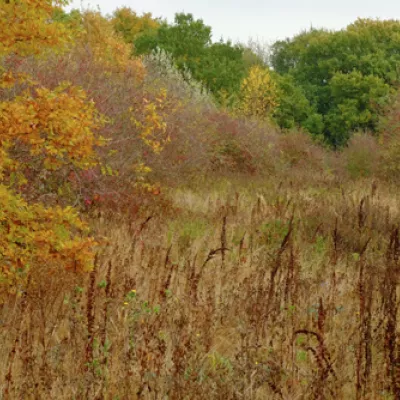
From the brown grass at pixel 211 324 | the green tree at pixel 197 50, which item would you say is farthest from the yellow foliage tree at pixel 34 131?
the green tree at pixel 197 50

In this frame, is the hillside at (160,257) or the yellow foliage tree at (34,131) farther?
the yellow foliage tree at (34,131)

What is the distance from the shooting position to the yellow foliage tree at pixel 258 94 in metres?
32.8

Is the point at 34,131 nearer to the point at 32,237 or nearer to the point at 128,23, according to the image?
the point at 32,237

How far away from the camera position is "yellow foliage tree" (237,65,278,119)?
32.8 metres

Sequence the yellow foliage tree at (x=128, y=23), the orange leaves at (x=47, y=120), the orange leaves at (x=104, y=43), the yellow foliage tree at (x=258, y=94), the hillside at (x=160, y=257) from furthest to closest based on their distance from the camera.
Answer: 1. the yellow foliage tree at (x=128, y=23)
2. the yellow foliage tree at (x=258, y=94)
3. the orange leaves at (x=104, y=43)
4. the orange leaves at (x=47, y=120)
5. the hillside at (x=160, y=257)

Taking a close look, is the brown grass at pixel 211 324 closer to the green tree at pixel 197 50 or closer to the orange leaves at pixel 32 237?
the orange leaves at pixel 32 237

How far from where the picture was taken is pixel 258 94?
109 feet

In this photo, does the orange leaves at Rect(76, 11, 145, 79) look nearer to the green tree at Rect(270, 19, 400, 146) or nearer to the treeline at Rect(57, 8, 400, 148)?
the treeline at Rect(57, 8, 400, 148)

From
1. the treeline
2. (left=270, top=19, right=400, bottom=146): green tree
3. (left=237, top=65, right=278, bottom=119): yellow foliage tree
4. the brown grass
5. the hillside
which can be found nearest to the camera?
the brown grass

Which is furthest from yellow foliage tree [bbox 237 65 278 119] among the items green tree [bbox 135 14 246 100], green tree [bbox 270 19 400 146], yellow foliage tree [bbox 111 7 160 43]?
yellow foliage tree [bbox 111 7 160 43]

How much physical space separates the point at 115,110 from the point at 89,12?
23.9 m

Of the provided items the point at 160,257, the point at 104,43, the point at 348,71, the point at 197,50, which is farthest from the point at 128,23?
the point at 160,257

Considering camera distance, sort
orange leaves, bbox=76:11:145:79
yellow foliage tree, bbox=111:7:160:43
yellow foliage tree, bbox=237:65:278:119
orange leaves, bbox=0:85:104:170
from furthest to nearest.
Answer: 1. yellow foliage tree, bbox=111:7:160:43
2. yellow foliage tree, bbox=237:65:278:119
3. orange leaves, bbox=76:11:145:79
4. orange leaves, bbox=0:85:104:170

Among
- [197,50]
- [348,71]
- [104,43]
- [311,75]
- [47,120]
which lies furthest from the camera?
[311,75]
